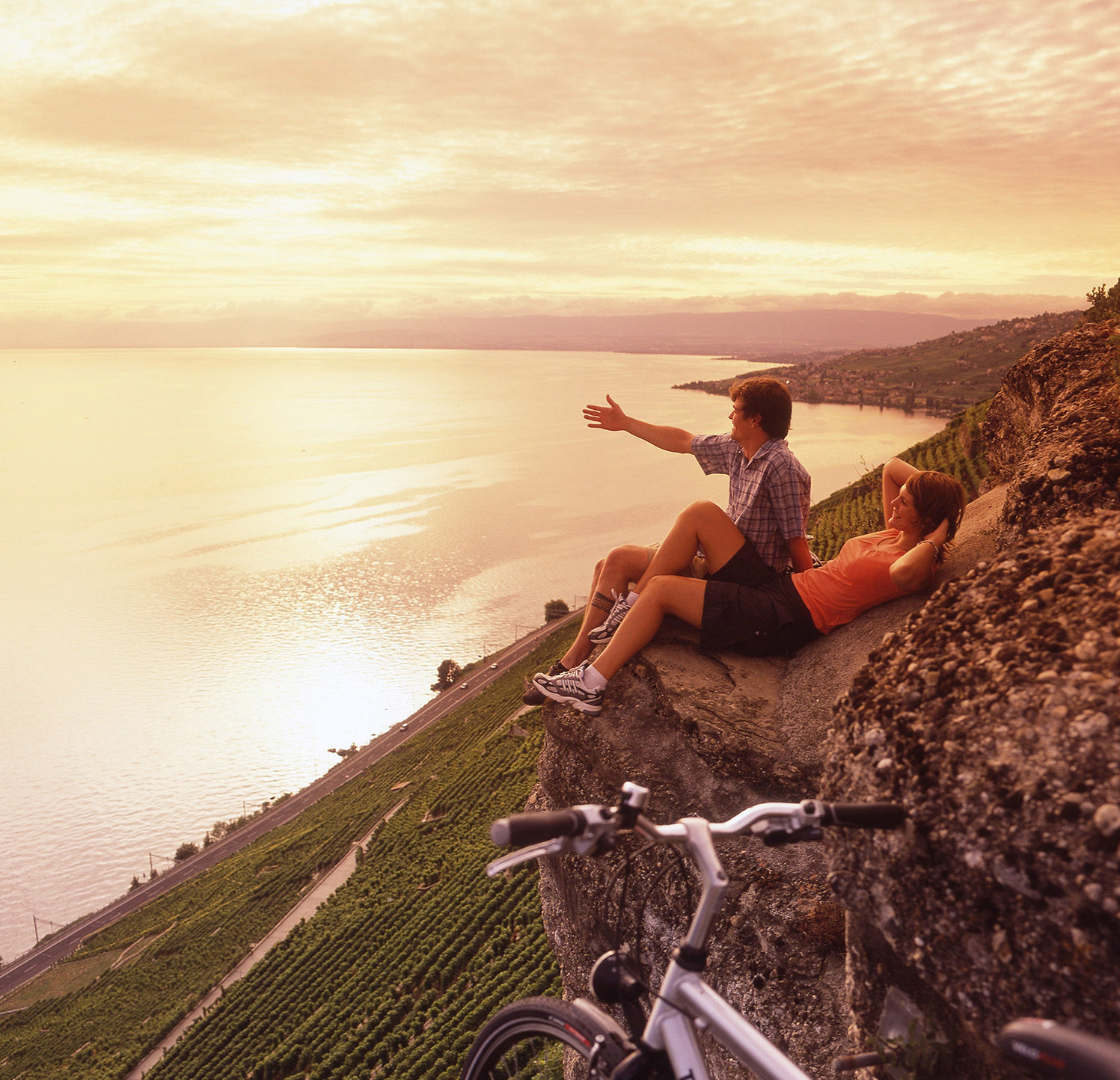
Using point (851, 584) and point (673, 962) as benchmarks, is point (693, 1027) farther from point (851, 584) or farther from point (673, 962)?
point (851, 584)

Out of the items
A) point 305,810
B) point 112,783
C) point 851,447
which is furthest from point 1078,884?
point 851,447

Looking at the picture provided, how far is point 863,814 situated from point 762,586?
3.80 meters

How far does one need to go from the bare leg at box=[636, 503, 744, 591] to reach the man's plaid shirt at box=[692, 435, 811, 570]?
0.23 metres

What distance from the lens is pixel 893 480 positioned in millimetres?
6703

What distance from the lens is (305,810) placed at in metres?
59.4

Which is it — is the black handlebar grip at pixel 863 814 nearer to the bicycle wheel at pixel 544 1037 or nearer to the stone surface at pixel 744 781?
the bicycle wheel at pixel 544 1037

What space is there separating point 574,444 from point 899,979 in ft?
483

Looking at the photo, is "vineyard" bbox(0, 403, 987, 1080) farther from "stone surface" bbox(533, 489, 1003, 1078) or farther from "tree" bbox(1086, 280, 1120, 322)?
"stone surface" bbox(533, 489, 1003, 1078)

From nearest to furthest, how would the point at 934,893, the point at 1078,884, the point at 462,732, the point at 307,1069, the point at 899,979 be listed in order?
1. the point at 1078,884
2. the point at 934,893
3. the point at 899,979
4. the point at 307,1069
5. the point at 462,732

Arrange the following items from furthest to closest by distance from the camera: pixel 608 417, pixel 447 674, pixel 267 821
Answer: pixel 447 674, pixel 267 821, pixel 608 417

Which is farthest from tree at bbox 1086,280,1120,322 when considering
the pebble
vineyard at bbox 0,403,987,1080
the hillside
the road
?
the hillside

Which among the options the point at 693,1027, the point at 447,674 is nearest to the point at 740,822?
the point at 693,1027

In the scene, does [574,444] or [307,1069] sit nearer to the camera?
[307,1069]

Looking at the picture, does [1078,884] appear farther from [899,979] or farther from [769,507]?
[769,507]
